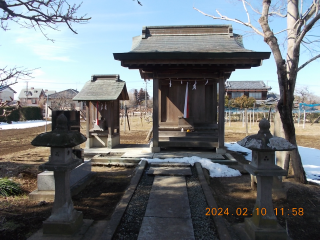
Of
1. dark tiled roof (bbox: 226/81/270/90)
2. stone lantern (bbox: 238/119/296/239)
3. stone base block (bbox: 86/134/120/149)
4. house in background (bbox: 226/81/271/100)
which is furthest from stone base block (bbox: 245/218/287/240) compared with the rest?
dark tiled roof (bbox: 226/81/270/90)

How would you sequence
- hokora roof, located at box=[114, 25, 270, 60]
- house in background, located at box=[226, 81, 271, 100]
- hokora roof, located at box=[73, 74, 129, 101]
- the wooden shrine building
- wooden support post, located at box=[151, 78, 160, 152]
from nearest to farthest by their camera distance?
hokora roof, located at box=[114, 25, 270, 60], the wooden shrine building, wooden support post, located at box=[151, 78, 160, 152], hokora roof, located at box=[73, 74, 129, 101], house in background, located at box=[226, 81, 271, 100]

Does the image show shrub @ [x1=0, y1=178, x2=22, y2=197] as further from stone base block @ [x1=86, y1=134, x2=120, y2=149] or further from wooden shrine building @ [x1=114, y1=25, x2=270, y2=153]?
stone base block @ [x1=86, y1=134, x2=120, y2=149]

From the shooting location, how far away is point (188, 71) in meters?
8.59

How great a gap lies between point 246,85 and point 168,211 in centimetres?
4536

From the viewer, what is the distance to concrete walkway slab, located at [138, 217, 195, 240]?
3246 mm

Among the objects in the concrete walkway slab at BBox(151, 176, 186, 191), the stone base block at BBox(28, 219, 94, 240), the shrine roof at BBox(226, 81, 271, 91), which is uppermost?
the shrine roof at BBox(226, 81, 271, 91)

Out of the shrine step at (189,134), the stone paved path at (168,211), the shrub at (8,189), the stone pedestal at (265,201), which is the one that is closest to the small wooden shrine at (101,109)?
the shrine step at (189,134)

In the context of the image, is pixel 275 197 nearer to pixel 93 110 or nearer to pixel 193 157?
pixel 193 157

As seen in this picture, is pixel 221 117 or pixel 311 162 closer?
pixel 221 117

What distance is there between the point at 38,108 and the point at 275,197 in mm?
39608

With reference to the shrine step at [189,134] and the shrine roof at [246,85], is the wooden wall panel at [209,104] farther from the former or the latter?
the shrine roof at [246,85]
